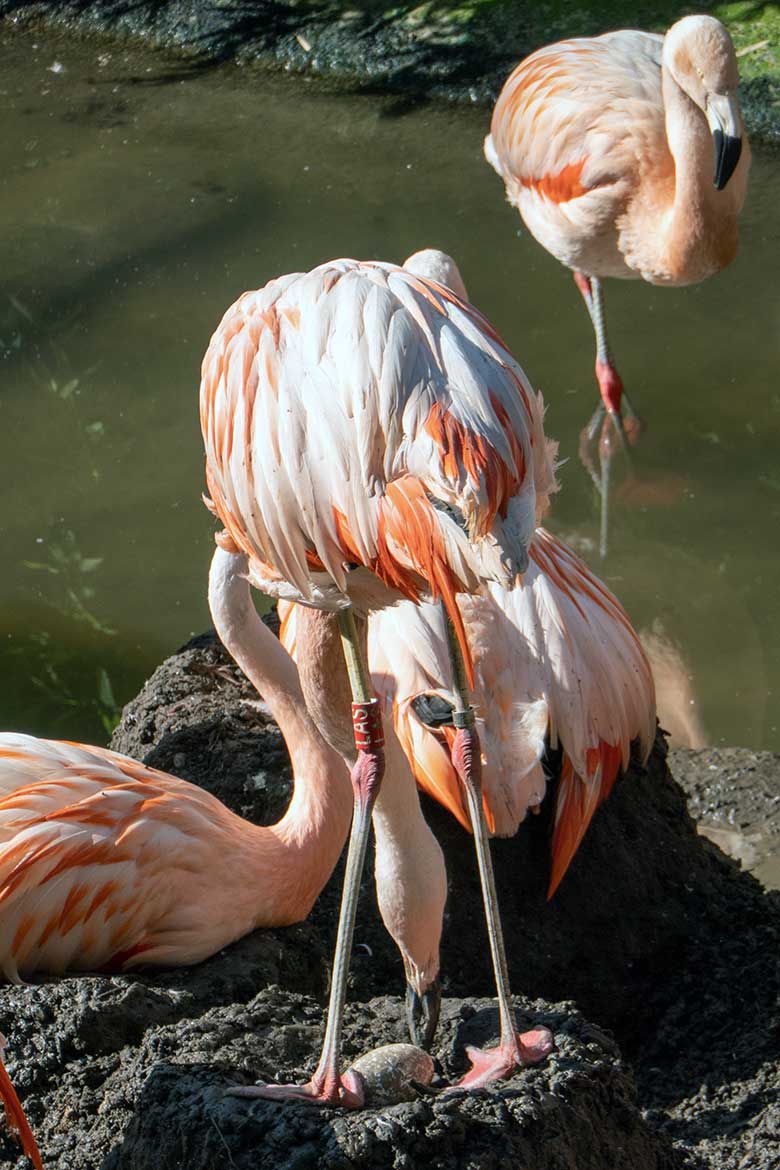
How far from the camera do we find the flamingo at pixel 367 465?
217 centimetres

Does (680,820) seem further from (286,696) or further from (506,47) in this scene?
(506,47)

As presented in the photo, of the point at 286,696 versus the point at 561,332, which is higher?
the point at 286,696

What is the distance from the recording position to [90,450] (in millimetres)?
5840

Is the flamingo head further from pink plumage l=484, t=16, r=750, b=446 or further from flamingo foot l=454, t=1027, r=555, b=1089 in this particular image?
flamingo foot l=454, t=1027, r=555, b=1089

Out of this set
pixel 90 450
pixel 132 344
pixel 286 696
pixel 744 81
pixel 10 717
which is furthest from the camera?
pixel 744 81

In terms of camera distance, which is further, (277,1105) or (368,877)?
(368,877)

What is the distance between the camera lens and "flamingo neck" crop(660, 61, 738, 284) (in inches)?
211

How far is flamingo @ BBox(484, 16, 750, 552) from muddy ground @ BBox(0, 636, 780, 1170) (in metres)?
2.11

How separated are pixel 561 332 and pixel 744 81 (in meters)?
2.05

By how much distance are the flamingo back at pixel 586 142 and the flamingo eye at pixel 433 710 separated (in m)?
3.07

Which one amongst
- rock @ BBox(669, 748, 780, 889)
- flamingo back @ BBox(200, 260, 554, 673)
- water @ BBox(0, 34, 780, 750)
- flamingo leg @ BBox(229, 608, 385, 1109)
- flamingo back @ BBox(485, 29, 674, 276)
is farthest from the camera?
flamingo back @ BBox(485, 29, 674, 276)

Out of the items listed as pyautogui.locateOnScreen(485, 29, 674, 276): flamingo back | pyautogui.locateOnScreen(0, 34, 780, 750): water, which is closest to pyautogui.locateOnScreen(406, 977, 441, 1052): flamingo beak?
pyautogui.locateOnScreen(0, 34, 780, 750): water

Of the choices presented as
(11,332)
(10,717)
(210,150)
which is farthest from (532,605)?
(210,150)

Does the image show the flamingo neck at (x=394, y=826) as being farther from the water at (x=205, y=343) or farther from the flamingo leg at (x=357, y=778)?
the water at (x=205, y=343)
